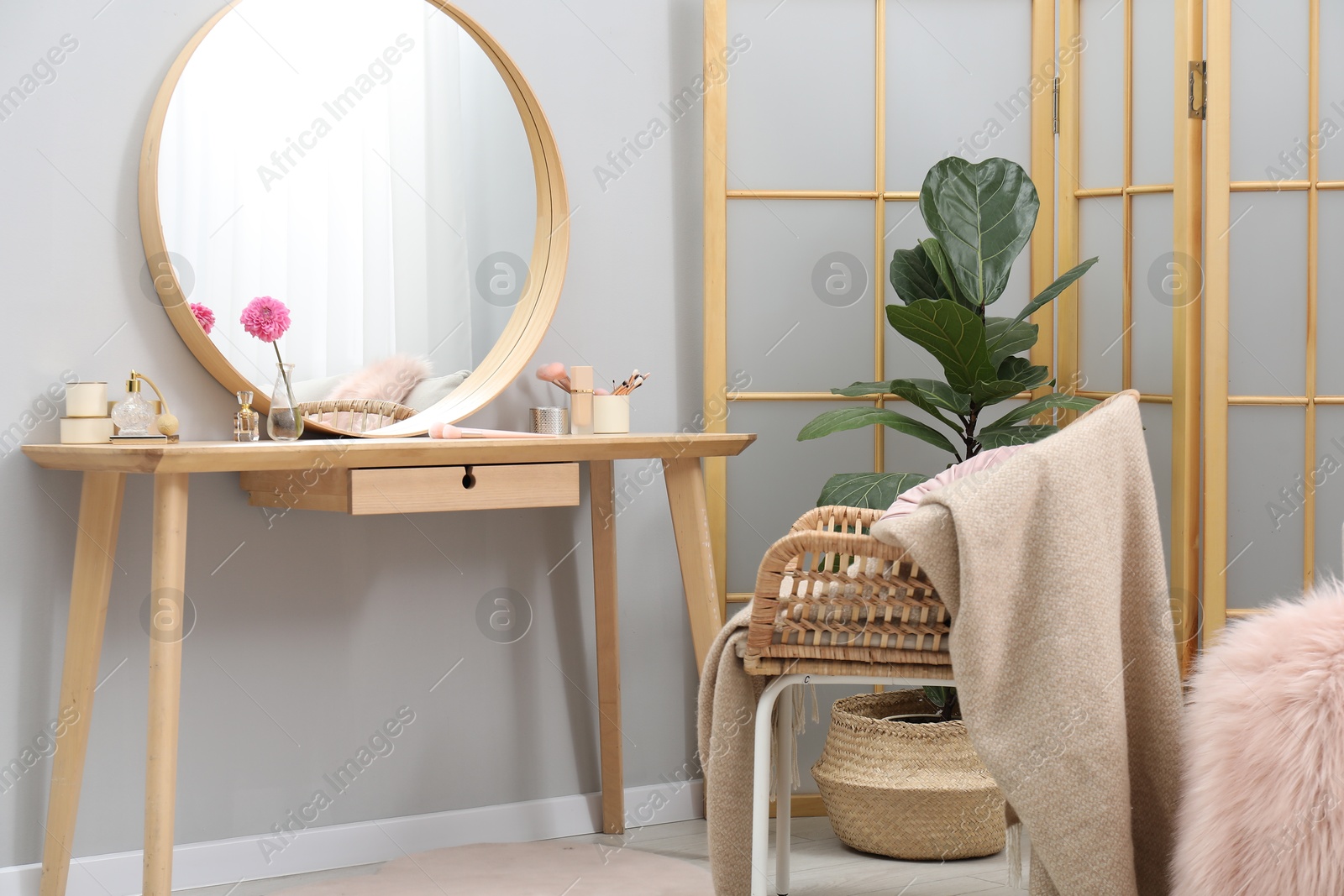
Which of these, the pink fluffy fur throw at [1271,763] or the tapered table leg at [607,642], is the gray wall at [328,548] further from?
the pink fluffy fur throw at [1271,763]

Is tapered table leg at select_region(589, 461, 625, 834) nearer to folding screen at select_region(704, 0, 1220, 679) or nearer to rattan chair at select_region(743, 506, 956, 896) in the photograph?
folding screen at select_region(704, 0, 1220, 679)

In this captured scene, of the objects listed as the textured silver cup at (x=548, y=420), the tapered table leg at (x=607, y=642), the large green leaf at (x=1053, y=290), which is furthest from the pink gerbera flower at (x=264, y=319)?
the large green leaf at (x=1053, y=290)

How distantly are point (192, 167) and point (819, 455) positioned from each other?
1367 millimetres

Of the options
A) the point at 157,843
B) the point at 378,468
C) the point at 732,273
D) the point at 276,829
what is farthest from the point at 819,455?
the point at 157,843

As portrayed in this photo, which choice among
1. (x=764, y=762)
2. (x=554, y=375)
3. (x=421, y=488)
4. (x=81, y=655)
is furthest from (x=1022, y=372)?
(x=81, y=655)

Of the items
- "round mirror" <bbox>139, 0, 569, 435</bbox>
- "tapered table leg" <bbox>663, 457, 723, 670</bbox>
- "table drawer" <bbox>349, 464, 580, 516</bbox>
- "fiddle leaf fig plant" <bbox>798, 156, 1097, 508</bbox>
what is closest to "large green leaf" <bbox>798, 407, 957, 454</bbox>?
"fiddle leaf fig plant" <bbox>798, 156, 1097, 508</bbox>

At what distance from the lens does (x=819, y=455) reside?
2590mm

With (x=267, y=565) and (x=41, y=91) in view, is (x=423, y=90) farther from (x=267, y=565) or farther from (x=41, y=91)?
(x=267, y=565)

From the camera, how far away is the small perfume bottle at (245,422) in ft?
6.68

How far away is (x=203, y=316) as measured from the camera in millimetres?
2098

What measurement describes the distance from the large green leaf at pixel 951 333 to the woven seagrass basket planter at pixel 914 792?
66cm

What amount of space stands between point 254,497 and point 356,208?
58 cm

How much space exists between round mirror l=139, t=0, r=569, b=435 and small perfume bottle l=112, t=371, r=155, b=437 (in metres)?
0.15

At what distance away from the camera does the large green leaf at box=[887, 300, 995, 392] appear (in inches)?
80.4
